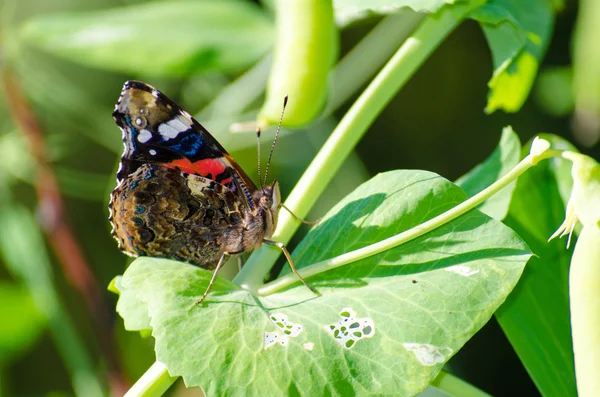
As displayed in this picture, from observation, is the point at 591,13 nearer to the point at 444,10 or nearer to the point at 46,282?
the point at 444,10

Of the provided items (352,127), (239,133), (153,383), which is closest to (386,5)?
(352,127)

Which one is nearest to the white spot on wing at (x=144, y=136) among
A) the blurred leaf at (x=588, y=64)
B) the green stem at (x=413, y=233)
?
the green stem at (x=413, y=233)

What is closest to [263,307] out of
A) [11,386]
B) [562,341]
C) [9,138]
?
[562,341]

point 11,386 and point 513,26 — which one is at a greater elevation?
point 513,26

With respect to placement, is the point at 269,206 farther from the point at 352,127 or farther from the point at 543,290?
the point at 543,290

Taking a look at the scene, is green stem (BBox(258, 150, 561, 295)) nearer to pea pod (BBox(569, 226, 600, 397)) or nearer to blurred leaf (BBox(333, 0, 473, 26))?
pea pod (BBox(569, 226, 600, 397))

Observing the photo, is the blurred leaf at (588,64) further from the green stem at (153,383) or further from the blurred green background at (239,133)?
the green stem at (153,383)
